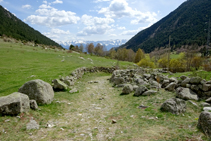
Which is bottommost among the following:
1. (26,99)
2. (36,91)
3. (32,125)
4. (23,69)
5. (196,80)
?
(32,125)

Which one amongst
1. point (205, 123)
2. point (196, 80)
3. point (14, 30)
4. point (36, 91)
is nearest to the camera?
point (205, 123)

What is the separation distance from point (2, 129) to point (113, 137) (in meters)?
5.62

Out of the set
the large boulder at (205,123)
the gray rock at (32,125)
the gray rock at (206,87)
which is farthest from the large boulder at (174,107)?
the gray rock at (32,125)

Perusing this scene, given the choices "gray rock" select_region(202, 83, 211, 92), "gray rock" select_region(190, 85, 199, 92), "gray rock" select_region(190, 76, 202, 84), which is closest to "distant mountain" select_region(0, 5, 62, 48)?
"gray rock" select_region(190, 76, 202, 84)

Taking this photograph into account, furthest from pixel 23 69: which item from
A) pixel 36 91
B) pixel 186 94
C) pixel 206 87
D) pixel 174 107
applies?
pixel 206 87

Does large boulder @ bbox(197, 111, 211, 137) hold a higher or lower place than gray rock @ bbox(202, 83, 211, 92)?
lower

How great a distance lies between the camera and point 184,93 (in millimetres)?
11391

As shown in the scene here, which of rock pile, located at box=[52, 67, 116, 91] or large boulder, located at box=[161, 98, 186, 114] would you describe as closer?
large boulder, located at box=[161, 98, 186, 114]

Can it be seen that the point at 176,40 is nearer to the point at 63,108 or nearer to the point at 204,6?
the point at 204,6

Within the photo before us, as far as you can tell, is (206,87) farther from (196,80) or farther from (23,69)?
(23,69)

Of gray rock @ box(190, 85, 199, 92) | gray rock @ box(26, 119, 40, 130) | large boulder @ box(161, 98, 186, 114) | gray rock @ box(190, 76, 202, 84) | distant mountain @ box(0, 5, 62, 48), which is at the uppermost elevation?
distant mountain @ box(0, 5, 62, 48)

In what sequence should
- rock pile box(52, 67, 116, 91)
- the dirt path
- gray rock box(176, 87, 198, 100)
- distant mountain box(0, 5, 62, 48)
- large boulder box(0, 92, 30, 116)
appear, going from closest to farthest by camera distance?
the dirt path → large boulder box(0, 92, 30, 116) → gray rock box(176, 87, 198, 100) → rock pile box(52, 67, 116, 91) → distant mountain box(0, 5, 62, 48)

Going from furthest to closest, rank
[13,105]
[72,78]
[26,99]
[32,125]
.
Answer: [72,78] < [26,99] < [13,105] < [32,125]

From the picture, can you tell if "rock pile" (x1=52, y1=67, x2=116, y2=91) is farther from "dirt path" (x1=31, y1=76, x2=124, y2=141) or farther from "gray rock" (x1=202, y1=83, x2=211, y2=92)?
"gray rock" (x1=202, y1=83, x2=211, y2=92)
